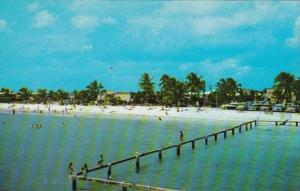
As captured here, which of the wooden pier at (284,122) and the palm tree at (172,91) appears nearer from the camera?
the wooden pier at (284,122)

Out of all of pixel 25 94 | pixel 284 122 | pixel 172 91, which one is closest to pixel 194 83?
pixel 172 91

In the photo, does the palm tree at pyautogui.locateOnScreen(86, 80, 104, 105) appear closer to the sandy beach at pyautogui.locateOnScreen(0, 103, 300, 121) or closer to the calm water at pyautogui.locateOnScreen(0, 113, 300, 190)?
the sandy beach at pyautogui.locateOnScreen(0, 103, 300, 121)

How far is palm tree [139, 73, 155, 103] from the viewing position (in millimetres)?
126125

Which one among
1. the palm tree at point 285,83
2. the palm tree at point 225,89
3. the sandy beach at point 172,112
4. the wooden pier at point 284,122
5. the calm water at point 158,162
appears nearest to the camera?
the calm water at point 158,162

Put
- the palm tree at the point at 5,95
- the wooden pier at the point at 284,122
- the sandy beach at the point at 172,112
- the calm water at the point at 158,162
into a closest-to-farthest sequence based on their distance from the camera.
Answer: the calm water at the point at 158,162, the wooden pier at the point at 284,122, the sandy beach at the point at 172,112, the palm tree at the point at 5,95

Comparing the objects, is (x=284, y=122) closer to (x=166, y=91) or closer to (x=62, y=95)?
(x=166, y=91)

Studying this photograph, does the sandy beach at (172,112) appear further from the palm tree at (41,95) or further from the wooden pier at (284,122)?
the palm tree at (41,95)

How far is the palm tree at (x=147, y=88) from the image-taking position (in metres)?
126

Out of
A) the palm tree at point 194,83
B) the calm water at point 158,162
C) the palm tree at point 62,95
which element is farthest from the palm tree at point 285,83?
the palm tree at point 62,95

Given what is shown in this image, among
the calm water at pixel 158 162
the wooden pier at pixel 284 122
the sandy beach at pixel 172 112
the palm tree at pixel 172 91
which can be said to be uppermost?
the palm tree at pixel 172 91

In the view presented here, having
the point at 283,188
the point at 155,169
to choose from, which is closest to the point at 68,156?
the point at 155,169

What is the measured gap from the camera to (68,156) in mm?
39312

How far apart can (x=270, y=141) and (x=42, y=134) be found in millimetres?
32194

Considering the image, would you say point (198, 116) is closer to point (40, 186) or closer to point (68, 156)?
point (68, 156)
